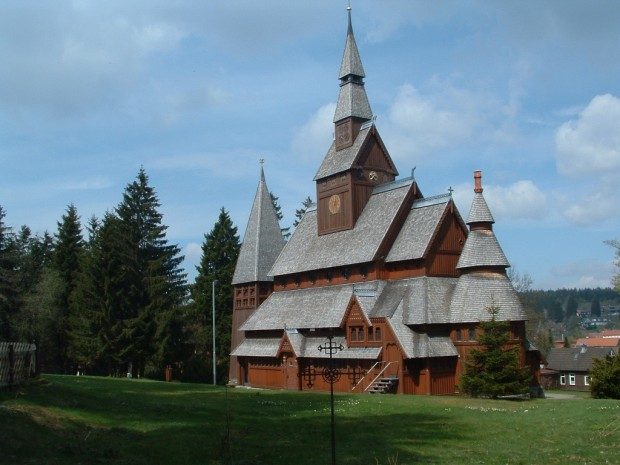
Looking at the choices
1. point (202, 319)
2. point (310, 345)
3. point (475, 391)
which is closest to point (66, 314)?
Result: point (202, 319)

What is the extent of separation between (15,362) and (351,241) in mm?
31955

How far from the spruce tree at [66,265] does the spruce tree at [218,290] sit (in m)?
14.0

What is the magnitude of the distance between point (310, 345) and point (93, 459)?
109 ft

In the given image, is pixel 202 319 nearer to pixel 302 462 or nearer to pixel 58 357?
pixel 58 357

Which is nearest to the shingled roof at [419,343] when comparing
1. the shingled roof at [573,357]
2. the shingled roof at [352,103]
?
the shingled roof at [352,103]

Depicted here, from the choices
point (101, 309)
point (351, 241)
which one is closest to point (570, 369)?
point (351, 241)

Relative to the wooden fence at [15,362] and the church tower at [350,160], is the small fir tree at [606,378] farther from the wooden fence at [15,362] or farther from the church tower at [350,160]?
the wooden fence at [15,362]

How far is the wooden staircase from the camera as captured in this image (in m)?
40.3

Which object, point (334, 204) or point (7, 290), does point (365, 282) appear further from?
point (7, 290)

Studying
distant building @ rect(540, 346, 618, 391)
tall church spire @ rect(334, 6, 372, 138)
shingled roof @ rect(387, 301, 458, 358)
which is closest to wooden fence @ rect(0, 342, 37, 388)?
shingled roof @ rect(387, 301, 458, 358)

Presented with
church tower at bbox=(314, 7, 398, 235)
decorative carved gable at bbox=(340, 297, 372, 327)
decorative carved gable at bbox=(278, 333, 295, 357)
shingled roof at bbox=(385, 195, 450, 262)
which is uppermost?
church tower at bbox=(314, 7, 398, 235)

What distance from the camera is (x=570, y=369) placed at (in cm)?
8781

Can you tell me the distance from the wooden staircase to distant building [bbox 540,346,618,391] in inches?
2046

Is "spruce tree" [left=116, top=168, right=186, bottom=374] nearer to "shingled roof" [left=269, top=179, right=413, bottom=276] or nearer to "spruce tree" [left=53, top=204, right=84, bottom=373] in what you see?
"spruce tree" [left=53, top=204, right=84, bottom=373]
